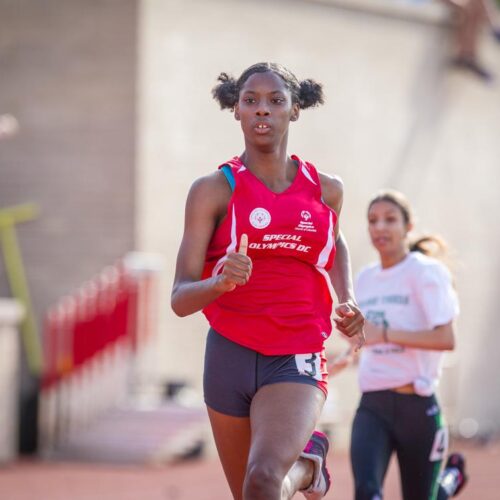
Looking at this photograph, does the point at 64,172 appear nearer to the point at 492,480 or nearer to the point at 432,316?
the point at 492,480

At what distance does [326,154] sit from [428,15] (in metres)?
3.14

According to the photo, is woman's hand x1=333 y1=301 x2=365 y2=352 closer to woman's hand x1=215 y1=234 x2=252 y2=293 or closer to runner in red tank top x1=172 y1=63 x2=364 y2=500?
runner in red tank top x1=172 y1=63 x2=364 y2=500

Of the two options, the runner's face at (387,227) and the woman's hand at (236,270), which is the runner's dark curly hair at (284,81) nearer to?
the woman's hand at (236,270)

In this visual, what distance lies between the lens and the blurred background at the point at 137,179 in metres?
13.4

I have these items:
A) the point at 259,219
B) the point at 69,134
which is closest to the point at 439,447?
the point at 259,219

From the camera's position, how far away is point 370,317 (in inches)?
261

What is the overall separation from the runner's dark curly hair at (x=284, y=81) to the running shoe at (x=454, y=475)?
259 cm

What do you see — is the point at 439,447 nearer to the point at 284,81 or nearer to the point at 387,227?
the point at 387,227

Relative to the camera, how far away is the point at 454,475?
701 centimetres

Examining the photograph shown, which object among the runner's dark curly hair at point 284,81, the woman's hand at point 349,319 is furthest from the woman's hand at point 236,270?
the runner's dark curly hair at point 284,81

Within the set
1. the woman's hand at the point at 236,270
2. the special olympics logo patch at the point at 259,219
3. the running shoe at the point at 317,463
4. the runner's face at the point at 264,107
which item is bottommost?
the running shoe at the point at 317,463

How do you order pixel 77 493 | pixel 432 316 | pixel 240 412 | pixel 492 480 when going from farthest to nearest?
pixel 492 480
pixel 77 493
pixel 432 316
pixel 240 412

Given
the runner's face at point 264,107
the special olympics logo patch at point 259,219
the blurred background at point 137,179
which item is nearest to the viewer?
the special olympics logo patch at point 259,219

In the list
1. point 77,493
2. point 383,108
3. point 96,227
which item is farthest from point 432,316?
point 383,108
